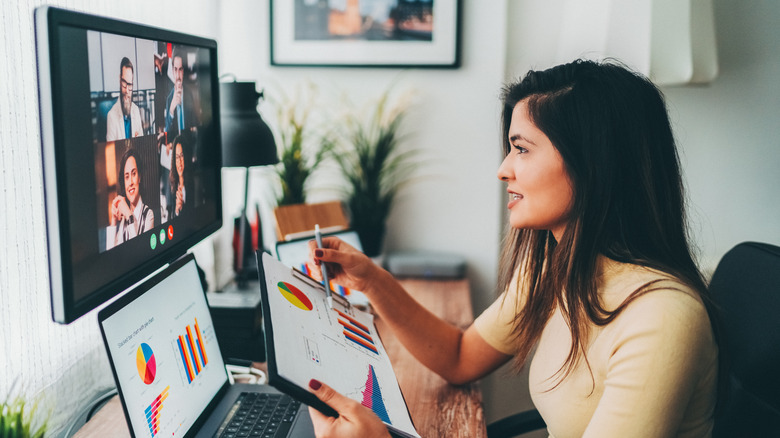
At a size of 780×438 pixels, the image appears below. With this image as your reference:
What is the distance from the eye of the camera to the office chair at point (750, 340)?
1.04 metres

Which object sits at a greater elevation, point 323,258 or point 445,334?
point 323,258

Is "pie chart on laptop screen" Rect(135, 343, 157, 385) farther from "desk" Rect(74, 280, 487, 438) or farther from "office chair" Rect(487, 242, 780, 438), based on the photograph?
"office chair" Rect(487, 242, 780, 438)

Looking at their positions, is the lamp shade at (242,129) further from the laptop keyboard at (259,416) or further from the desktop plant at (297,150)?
the laptop keyboard at (259,416)

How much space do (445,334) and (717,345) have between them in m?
0.55

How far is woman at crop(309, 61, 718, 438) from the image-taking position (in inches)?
35.7

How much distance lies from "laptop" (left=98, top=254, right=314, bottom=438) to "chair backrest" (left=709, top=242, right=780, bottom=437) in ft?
2.53

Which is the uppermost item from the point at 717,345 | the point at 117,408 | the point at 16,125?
the point at 16,125

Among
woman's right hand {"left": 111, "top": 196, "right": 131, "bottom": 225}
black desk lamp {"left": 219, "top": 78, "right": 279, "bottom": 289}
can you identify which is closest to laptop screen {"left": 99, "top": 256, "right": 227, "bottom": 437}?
woman's right hand {"left": 111, "top": 196, "right": 131, "bottom": 225}

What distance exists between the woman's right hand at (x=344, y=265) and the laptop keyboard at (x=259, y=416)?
0.26 m

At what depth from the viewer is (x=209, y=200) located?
1168mm

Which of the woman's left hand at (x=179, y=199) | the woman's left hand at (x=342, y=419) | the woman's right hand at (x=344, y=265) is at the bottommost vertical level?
the woman's left hand at (x=342, y=419)

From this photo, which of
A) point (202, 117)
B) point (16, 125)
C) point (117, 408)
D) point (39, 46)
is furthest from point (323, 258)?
point (39, 46)

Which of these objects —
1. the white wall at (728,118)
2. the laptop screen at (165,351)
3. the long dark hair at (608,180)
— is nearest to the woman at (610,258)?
the long dark hair at (608,180)

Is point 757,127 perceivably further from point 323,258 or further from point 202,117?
point 202,117
